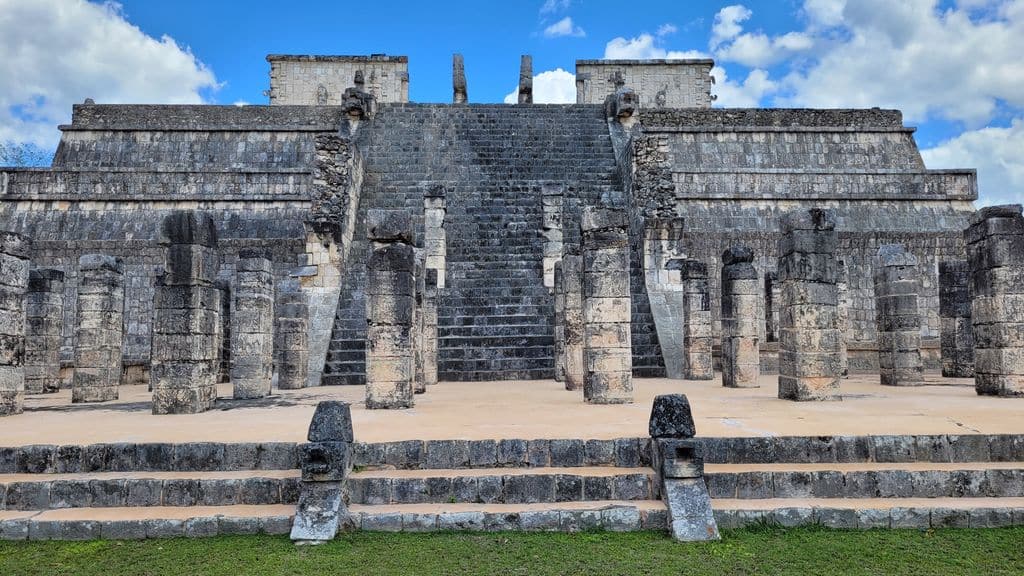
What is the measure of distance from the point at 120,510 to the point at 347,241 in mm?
11100

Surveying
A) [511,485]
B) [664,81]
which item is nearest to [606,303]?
[511,485]

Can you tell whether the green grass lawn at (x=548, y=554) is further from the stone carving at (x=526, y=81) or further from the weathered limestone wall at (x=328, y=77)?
the weathered limestone wall at (x=328, y=77)

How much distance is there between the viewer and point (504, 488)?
6012 millimetres

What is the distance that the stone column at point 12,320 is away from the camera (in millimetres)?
9711

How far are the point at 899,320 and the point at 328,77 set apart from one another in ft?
86.2

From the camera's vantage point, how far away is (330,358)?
569 inches

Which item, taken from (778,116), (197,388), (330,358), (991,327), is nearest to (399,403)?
(197,388)

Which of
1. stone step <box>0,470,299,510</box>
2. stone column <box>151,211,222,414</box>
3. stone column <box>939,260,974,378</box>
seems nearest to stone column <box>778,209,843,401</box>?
stone column <box>939,260,974,378</box>

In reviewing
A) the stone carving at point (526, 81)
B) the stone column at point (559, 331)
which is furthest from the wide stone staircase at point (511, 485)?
the stone carving at point (526, 81)

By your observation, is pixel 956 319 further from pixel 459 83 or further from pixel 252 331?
pixel 459 83

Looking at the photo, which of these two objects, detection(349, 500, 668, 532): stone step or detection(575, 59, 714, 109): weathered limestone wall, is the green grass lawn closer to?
detection(349, 500, 668, 532): stone step

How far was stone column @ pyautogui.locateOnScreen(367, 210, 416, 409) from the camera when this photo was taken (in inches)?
388

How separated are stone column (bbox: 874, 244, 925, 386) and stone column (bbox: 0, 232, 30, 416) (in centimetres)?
1444

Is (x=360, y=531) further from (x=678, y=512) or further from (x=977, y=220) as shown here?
(x=977, y=220)
